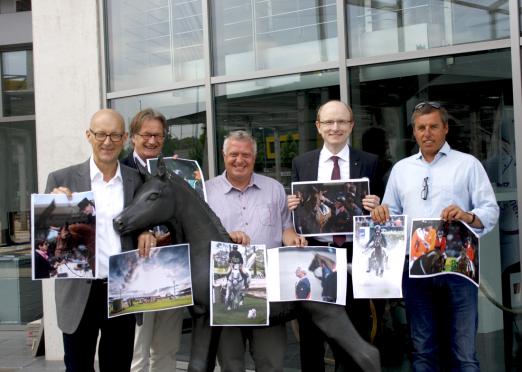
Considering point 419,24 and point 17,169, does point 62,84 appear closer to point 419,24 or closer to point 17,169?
point 17,169

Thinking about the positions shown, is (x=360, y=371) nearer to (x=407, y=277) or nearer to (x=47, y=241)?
(x=407, y=277)

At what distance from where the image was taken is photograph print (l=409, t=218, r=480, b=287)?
10.4 ft

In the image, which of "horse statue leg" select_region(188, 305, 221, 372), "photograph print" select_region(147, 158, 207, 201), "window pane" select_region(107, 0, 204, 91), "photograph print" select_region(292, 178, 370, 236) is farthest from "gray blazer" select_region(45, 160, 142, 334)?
"window pane" select_region(107, 0, 204, 91)

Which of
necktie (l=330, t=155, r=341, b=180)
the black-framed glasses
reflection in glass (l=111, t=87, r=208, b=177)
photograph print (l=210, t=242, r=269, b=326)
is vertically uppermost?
reflection in glass (l=111, t=87, r=208, b=177)

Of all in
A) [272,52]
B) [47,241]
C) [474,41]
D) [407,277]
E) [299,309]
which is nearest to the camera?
[47,241]

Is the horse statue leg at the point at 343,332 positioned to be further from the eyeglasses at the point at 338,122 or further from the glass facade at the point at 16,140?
the glass facade at the point at 16,140

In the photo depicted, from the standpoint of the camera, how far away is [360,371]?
3.14 meters

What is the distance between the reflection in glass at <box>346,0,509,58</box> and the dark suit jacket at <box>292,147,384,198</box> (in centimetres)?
142

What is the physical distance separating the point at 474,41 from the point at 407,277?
1.86 m

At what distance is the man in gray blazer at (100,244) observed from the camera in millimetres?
3092

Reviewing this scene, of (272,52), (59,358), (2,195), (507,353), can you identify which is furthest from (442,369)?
(2,195)

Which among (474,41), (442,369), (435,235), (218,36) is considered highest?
(218,36)

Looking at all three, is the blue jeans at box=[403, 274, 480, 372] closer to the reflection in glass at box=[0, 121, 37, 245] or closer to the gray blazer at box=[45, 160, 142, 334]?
the gray blazer at box=[45, 160, 142, 334]

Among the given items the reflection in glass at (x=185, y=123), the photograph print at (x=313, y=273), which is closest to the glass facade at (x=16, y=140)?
the reflection in glass at (x=185, y=123)
